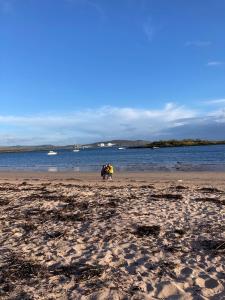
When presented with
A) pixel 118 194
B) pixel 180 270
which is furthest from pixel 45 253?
pixel 118 194

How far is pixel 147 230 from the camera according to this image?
364 inches

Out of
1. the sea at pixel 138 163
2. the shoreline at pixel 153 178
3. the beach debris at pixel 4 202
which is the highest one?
the beach debris at pixel 4 202

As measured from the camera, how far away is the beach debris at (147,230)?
9041mm

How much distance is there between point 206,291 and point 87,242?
323 cm

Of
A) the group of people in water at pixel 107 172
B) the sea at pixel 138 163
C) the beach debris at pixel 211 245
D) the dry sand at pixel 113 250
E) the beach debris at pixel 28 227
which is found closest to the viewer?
the dry sand at pixel 113 250

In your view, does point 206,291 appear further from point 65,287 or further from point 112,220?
point 112,220

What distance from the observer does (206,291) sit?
599 cm

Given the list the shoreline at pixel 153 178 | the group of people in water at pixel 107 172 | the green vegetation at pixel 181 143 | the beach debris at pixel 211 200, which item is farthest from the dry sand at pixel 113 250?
the green vegetation at pixel 181 143

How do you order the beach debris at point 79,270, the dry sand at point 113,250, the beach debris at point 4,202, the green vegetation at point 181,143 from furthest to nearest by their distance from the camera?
the green vegetation at point 181,143
the beach debris at point 4,202
the beach debris at point 79,270
the dry sand at point 113,250

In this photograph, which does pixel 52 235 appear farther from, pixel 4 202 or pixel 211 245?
pixel 4 202

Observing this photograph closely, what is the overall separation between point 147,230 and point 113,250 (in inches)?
59.4

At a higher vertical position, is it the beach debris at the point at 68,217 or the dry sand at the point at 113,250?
the beach debris at the point at 68,217

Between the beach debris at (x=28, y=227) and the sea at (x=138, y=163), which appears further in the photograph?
the sea at (x=138, y=163)

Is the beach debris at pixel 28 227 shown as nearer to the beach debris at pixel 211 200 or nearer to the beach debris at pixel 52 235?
the beach debris at pixel 52 235
